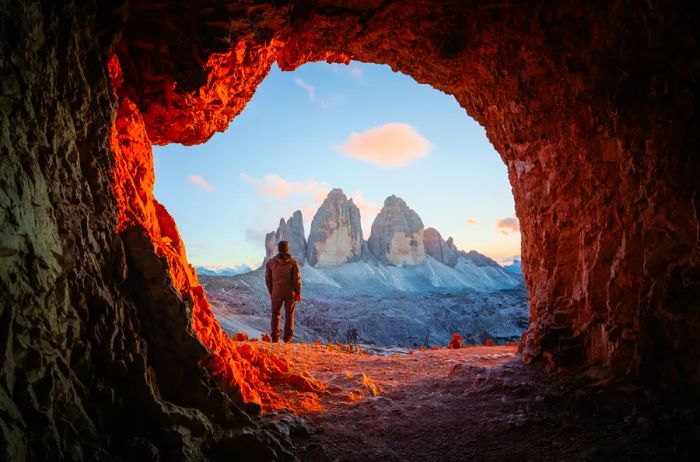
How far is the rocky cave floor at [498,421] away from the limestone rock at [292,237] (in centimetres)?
7448

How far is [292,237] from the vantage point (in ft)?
271

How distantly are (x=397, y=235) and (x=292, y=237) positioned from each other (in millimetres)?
26605

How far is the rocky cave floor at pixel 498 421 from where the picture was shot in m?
3.10

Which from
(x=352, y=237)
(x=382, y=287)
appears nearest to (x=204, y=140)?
(x=382, y=287)

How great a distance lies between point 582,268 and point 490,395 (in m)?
2.03

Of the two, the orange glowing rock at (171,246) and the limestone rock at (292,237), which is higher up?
the limestone rock at (292,237)

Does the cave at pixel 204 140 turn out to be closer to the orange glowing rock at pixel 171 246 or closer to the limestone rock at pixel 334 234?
the orange glowing rock at pixel 171 246

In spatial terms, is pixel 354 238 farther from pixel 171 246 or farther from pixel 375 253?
pixel 171 246

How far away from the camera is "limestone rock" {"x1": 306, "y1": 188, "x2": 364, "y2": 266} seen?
271 ft

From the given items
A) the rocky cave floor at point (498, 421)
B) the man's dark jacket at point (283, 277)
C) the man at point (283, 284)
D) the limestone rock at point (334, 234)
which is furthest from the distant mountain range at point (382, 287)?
the rocky cave floor at point (498, 421)

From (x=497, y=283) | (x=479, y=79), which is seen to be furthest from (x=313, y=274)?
(x=479, y=79)

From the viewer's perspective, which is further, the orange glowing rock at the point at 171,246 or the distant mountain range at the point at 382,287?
the distant mountain range at the point at 382,287

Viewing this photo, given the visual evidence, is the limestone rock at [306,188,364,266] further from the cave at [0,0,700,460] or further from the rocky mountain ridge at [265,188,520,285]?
the cave at [0,0,700,460]

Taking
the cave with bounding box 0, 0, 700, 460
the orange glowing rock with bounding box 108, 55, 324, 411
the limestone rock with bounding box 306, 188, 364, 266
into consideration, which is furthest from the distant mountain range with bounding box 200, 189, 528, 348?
the cave with bounding box 0, 0, 700, 460
